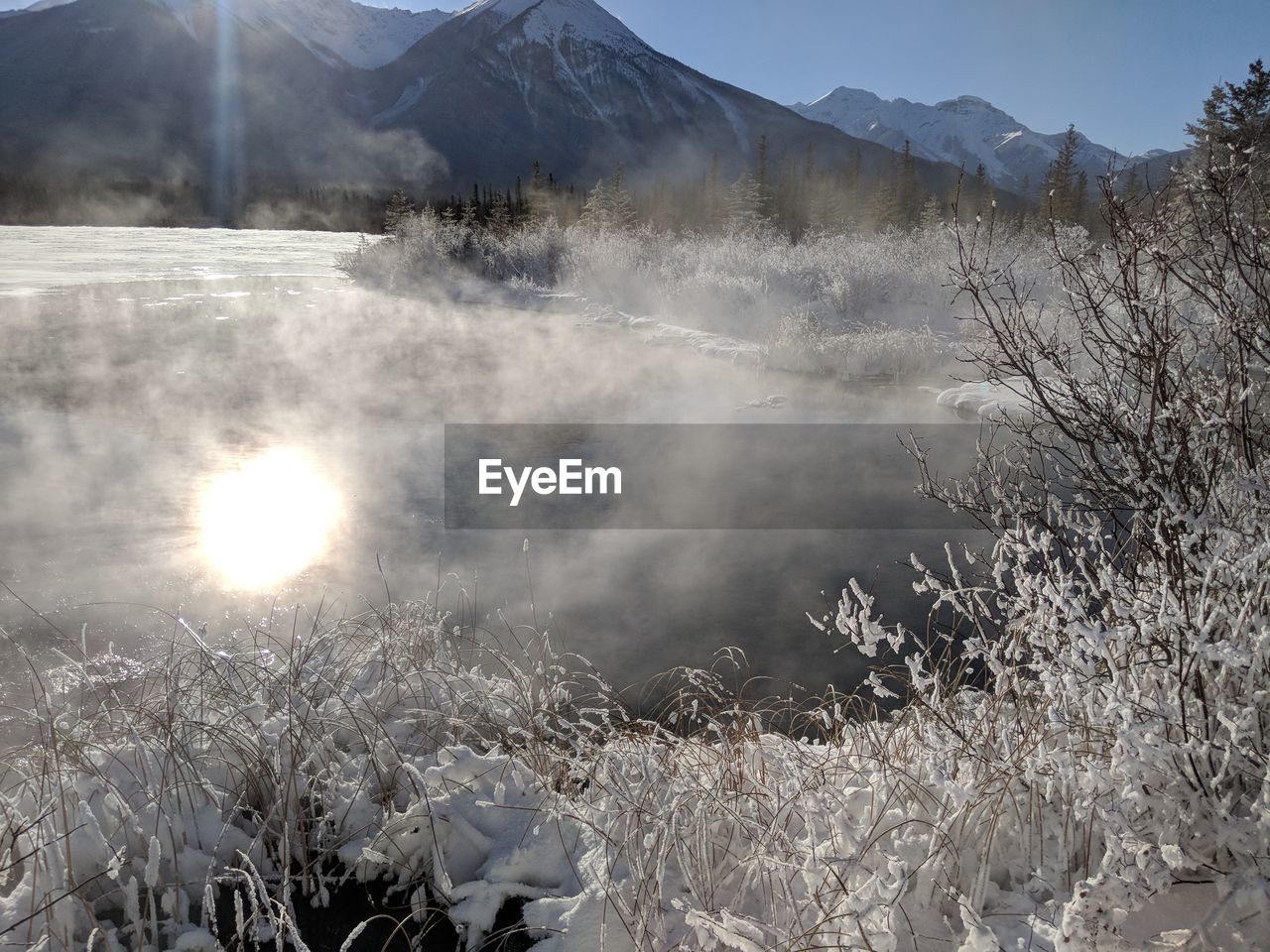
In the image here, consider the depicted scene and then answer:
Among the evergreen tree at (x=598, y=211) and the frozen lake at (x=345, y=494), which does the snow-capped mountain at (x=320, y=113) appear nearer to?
the evergreen tree at (x=598, y=211)

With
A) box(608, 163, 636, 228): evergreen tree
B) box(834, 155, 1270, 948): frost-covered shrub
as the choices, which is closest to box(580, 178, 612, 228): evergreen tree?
box(608, 163, 636, 228): evergreen tree

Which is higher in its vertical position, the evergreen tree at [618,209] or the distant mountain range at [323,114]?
the distant mountain range at [323,114]

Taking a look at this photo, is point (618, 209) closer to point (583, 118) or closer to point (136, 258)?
point (136, 258)

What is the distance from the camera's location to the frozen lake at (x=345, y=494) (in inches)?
213

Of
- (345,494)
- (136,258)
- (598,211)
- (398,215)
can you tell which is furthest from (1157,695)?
(136,258)

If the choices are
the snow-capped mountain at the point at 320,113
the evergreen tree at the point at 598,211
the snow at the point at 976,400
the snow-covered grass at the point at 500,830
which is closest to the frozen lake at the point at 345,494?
the snow at the point at 976,400

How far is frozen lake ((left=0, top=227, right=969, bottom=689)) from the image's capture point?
541cm

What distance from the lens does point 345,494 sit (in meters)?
7.62

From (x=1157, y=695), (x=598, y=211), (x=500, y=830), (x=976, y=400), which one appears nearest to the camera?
(x=1157, y=695)

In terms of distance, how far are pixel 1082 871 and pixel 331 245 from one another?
42.9 metres

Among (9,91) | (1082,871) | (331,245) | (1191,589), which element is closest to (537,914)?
(1082,871)

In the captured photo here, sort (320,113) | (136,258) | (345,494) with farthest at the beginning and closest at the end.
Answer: (320,113) → (136,258) → (345,494)

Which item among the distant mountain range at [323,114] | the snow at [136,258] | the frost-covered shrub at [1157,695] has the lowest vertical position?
the frost-covered shrub at [1157,695]

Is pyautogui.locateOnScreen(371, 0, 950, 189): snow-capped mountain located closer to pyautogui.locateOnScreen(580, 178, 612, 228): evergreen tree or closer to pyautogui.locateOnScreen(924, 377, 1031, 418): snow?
pyautogui.locateOnScreen(580, 178, 612, 228): evergreen tree
